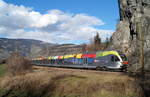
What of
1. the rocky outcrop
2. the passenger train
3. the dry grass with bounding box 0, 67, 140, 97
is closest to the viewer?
the dry grass with bounding box 0, 67, 140, 97

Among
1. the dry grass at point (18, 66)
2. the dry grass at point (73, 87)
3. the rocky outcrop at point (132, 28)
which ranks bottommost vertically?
the dry grass at point (73, 87)

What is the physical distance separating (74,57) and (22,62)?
32.7 feet

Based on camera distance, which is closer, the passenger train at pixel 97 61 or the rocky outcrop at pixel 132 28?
the passenger train at pixel 97 61

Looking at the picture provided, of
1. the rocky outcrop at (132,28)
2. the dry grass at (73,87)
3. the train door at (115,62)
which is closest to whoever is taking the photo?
the dry grass at (73,87)

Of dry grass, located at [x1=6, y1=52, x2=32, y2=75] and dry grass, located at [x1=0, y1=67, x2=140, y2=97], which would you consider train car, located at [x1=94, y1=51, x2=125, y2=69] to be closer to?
dry grass, located at [x1=0, y1=67, x2=140, y2=97]

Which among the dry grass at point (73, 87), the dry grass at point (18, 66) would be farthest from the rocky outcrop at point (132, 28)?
the dry grass at point (18, 66)

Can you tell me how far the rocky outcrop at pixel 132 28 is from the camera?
32.2 m

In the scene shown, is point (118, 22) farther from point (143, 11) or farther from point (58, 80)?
point (58, 80)

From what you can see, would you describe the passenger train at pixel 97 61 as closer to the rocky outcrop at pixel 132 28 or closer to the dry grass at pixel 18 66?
the rocky outcrop at pixel 132 28

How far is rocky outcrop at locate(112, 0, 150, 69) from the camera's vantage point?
32.2 meters

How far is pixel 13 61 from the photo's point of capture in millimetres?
32219

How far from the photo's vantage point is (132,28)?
40.5 metres

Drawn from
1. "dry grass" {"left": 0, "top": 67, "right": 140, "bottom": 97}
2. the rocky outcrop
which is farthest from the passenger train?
"dry grass" {"left": 0, "top": 67, "right": 140, "bottom": 97}

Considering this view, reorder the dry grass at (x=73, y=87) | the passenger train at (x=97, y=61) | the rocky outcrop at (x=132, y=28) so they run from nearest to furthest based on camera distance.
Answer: the dry grass at (x=73, y=87) → the passenger train at (x=97, y=61) → the rocky outcrop at (x=132, y=28)
